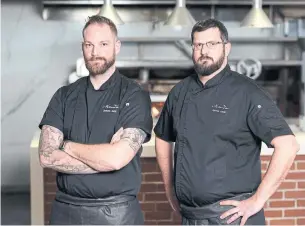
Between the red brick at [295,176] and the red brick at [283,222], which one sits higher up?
the red brick at [295,176]

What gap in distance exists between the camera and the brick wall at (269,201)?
11.0ft

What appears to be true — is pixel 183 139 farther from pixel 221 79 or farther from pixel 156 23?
pixel 156 23

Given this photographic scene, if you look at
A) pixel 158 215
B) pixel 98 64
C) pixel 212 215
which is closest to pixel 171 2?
pixel 158 215

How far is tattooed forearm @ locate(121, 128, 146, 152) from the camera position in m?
2.35

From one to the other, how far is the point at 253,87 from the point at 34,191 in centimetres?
160

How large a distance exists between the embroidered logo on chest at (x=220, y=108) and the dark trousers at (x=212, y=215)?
1.06ft

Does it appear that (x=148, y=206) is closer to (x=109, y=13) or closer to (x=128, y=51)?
(x=109, y=13)

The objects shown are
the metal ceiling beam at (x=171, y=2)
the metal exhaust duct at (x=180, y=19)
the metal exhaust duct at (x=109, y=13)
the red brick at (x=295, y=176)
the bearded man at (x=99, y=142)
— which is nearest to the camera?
the bearded man at (x=99, y=142)

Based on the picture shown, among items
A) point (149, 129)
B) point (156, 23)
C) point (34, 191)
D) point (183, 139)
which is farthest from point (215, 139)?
point (156, 23)

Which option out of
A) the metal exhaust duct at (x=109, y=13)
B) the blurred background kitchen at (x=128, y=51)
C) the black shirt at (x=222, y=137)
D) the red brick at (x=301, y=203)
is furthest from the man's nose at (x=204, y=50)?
the blurred background kitchen at (x=128, y=51)

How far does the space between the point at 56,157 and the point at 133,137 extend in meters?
0.32

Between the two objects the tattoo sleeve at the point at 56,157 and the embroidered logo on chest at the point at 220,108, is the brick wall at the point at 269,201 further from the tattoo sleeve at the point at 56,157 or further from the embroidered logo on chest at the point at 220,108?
the embroidered logo on chest at the point at 220,108

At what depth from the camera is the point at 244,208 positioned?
7.41ft

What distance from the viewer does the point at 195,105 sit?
92.4 inches
